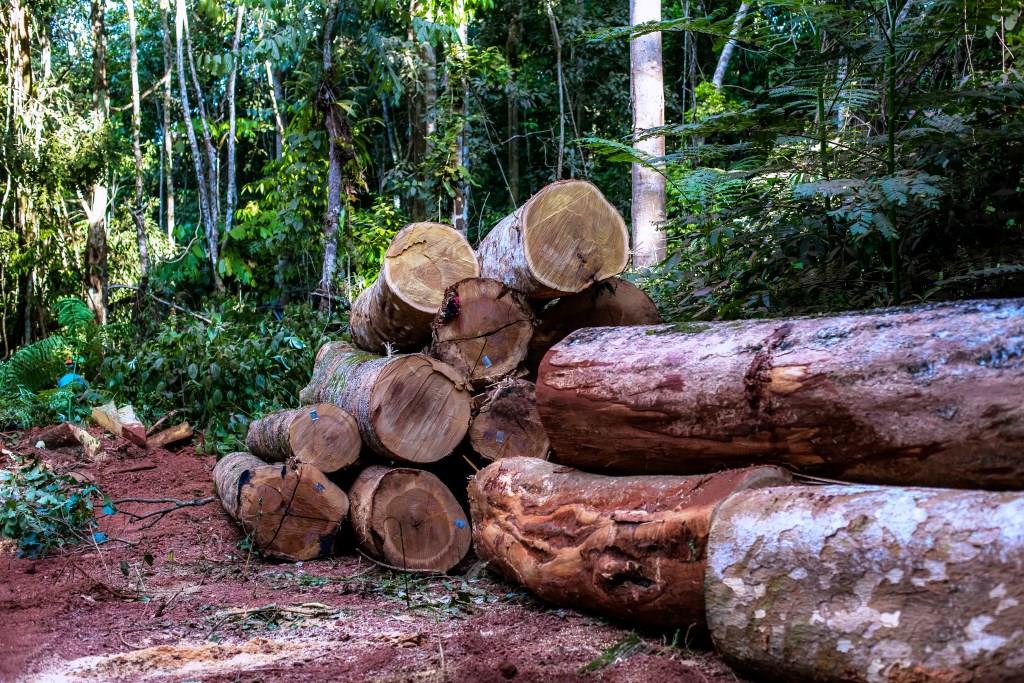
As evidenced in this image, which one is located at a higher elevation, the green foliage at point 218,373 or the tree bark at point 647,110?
the tree bark at point 647,110

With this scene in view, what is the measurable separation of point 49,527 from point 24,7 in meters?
10.3

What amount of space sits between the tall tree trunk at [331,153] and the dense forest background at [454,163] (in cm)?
4

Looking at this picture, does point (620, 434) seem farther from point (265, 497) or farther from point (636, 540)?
point (265, 497)

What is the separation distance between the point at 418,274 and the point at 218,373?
443 cm

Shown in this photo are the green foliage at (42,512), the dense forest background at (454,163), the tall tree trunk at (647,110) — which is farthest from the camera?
the tall tree trunk at (647,110)

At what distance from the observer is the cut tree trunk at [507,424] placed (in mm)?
5188

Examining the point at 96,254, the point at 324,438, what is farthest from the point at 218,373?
the point at 96,254

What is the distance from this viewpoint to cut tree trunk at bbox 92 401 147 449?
8.23m

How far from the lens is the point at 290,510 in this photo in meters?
5.23

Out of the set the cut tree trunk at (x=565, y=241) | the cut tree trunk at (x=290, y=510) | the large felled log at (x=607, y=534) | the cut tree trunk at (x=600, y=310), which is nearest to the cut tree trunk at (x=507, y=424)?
the cut tree trunk at (x=600, y=310)

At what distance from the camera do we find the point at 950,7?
179 inches

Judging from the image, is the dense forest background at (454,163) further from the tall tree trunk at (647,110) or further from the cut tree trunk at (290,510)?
the cut tree trunk at (290,510)

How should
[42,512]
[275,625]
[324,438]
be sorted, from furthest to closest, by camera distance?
1. [42,512]
2. [324,438]
3. [275,625]

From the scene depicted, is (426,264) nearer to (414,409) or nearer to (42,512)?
(414,409)
